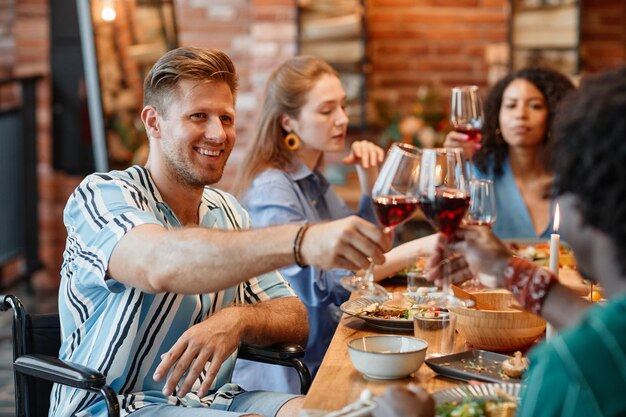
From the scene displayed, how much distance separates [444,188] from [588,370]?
57 cm

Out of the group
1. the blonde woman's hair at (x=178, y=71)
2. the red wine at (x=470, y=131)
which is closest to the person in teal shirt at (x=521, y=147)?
the red wine at (x=470, y=131)

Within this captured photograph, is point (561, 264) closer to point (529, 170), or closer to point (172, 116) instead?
point (529, 170)

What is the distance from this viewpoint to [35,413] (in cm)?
226

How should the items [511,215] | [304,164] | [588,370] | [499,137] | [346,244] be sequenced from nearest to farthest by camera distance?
[588,370] → [346,244] → [304,164] → [511,215] → [499,137]

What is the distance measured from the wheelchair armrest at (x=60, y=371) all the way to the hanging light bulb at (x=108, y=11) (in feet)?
9.17

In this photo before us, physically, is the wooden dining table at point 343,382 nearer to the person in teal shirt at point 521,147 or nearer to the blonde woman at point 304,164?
the blonde woman at point 304,164

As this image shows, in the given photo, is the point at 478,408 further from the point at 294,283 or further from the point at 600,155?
the point at 294,283

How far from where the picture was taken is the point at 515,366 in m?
1.86

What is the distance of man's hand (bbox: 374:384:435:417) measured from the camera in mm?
1488

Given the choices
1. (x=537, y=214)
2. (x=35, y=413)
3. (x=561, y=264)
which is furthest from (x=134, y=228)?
(x=537, y=214)

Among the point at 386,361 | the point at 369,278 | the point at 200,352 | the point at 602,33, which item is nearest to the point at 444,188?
the point at 369,278

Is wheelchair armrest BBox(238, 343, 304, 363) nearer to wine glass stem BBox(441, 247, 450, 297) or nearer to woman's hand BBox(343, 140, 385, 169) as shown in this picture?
wine glass stem BBox(441, 247, 450, 297)

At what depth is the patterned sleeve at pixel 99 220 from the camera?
1.97 meters

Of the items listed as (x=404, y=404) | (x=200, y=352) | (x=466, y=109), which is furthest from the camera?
(x=466, y=109)
